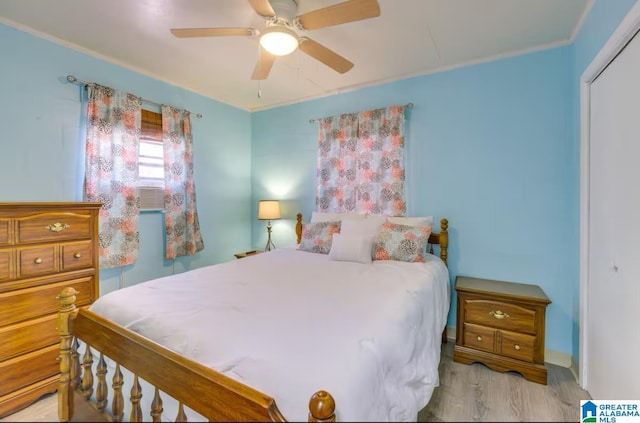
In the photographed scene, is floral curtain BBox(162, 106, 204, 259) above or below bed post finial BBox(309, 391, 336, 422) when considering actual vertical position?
above

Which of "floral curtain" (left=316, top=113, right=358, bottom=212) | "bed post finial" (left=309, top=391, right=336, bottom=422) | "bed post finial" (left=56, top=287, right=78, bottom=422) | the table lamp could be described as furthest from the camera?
the table lamp

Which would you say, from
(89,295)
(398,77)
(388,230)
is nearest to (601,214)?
(388,230)

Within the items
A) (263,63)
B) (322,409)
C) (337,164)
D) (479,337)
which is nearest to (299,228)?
(337,164)

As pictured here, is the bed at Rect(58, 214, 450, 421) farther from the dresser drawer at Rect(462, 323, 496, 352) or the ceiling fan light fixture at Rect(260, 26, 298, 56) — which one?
the ceiling fan light fixture at Rect(260, 26, 298, 56)

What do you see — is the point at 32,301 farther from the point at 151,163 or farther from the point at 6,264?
the point at 151,163

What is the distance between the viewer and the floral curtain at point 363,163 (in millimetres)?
2883

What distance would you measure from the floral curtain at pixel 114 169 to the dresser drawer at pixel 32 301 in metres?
0.58

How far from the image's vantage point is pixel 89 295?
208 centimetres

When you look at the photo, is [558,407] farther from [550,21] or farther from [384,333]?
[550,21]

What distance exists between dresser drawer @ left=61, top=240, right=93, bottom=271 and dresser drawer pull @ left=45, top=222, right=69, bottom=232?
11 cm

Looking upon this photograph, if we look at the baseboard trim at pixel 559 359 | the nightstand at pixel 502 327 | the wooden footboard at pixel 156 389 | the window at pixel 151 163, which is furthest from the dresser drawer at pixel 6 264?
the baseboard trim at pixel 559 359

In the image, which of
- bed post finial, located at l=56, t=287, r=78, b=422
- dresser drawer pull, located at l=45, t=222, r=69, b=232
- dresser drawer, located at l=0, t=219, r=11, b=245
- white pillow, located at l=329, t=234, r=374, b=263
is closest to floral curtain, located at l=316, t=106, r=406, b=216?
white pillow, located at l=329, t=234, r=374, b=263

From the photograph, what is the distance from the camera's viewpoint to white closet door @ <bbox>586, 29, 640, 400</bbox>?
1334 millimetres

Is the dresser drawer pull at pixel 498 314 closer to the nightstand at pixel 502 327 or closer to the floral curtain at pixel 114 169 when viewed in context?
the nightstand at pixel 502 327
